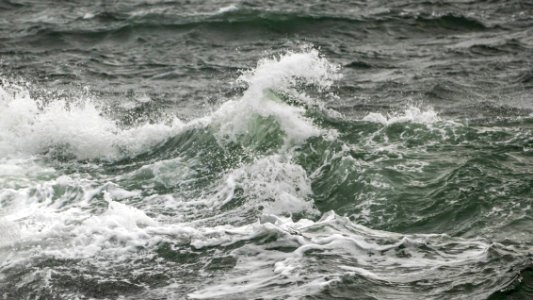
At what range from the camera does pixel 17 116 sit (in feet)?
36.3

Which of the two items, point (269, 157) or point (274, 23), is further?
point (274, 23)

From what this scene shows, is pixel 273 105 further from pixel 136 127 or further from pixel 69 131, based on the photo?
pixel 69 131

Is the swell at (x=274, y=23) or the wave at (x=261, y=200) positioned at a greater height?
the swell at (x=274, y=23)

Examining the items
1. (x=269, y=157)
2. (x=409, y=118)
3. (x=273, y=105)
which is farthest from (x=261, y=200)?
(x=409, y=118)

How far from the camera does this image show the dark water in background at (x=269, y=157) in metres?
6.31

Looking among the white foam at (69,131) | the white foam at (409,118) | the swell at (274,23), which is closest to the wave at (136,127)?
the white foam at (69,131)

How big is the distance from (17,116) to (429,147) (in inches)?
219

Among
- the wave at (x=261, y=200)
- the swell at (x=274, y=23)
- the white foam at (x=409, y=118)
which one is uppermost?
the swell at (x=274, y=23)

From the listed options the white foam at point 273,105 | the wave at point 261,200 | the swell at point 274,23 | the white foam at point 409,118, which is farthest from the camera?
the swell at point 274,23

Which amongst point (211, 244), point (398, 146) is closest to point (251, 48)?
point (398, 146)

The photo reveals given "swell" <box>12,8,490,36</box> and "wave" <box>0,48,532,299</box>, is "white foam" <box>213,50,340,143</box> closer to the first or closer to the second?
"wave" <box>0,48,532,299</box>

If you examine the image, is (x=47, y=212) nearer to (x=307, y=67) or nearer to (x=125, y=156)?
(x=125, y=156)

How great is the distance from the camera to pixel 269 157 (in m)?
8.95

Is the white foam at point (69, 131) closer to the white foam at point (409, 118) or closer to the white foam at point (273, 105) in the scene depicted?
the white foam at point (273, 105)
